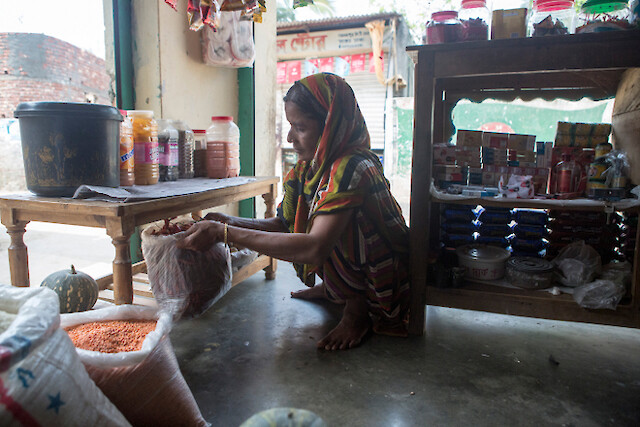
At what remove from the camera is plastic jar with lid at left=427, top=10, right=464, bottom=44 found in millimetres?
2037

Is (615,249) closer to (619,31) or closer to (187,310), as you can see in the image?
(619,31)

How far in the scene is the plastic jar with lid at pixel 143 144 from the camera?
2115 mm

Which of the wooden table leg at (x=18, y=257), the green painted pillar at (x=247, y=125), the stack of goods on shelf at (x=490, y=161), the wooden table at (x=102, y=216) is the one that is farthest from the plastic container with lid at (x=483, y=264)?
the green painted pillar at (x=247, y=125)

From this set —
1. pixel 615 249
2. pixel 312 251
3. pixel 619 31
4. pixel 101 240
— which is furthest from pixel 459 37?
pixel 101 240

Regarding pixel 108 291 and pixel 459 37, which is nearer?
pixel 459 37

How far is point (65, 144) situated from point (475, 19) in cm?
191

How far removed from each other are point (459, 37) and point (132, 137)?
1654mm

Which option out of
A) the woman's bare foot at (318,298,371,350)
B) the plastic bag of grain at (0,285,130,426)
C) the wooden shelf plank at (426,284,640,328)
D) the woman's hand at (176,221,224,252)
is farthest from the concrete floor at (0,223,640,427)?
the plastic bag of grain at (0,285,130,426)

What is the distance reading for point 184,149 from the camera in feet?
8.44

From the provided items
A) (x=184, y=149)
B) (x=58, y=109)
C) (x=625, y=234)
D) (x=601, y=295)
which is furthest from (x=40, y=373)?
(x=625, y=234)

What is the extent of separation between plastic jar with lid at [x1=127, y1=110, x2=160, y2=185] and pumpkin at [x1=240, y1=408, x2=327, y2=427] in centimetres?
164

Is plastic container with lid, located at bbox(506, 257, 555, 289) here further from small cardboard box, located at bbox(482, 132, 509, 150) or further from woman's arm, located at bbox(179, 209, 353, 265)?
woman's arm, located at bbox(179, 209, 353, 265)

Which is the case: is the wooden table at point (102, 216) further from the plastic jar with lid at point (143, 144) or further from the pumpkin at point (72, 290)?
the plastic jar with lid at point (143, 144)

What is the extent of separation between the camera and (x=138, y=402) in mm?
1181
